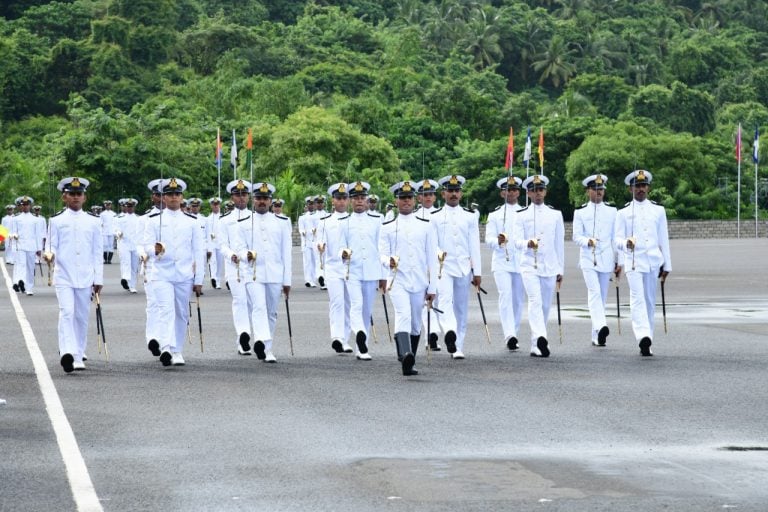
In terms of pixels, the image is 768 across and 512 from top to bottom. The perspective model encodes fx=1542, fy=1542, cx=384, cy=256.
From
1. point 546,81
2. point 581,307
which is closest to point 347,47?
point 546,81

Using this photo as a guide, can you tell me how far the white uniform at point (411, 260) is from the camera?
48.4 ft

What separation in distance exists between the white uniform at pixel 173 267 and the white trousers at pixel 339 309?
1.53 metres

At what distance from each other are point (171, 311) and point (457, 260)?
3231 millimetres

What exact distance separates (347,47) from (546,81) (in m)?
17.6

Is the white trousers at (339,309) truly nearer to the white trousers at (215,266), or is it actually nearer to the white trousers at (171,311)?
the white trousers at (171,311)

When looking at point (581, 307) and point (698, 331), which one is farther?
point (581, 307)

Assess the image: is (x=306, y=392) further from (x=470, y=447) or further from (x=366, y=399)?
(x=470, y=447)

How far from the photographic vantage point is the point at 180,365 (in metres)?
15.2

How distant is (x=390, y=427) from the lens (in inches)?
419

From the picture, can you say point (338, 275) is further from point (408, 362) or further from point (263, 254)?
point (408, 362)

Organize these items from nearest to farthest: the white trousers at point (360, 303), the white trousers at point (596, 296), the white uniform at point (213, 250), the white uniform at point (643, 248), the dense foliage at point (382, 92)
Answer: the white trousers at point (360, 303)
the white uniform at point (643, 248)
the white trousers at point (596, 296)
the white uniform at point (213, 250)
the dense foliage at point (382, 92)

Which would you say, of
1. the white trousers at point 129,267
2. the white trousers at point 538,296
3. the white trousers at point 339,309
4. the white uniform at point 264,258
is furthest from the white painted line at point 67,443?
the white trousers at point 129,267

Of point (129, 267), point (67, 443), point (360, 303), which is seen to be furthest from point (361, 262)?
point (129, 267)

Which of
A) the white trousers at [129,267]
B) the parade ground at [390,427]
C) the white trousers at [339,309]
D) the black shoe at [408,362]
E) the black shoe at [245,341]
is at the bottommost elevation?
the parade ground at [390,427]
